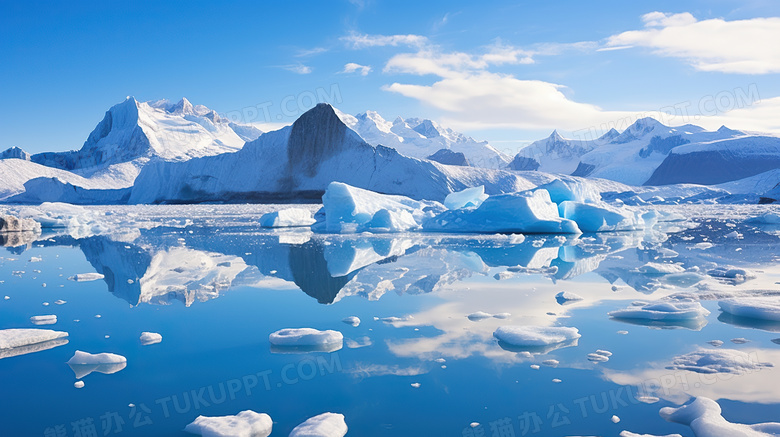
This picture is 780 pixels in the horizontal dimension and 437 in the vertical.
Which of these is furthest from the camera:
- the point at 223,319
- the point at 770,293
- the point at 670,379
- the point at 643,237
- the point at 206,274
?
the point at 643,237

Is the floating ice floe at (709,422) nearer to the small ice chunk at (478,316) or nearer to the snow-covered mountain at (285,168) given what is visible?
the small ice chunk at (478,316)

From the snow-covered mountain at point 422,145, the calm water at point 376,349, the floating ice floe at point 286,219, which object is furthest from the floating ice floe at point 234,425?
the snow-covered mountain at point 422,145

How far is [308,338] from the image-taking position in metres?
2.99

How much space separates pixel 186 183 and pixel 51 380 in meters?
30.6

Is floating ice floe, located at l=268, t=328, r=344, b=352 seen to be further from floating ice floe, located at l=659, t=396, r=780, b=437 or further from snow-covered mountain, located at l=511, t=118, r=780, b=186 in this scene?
snow-covered mountain, located at l=511, t=118, r=780, b=186

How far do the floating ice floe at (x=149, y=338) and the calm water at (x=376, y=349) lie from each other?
0.21ft

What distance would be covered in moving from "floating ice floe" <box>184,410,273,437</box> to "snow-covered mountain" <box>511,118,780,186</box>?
85.4m

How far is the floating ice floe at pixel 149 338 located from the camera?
121 inches

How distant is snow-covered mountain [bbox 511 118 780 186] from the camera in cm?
7606

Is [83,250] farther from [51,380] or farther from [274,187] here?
[274,187]

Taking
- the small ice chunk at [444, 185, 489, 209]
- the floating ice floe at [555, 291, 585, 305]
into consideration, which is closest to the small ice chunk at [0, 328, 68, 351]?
the floating ice floe at [555, 291, 585, 305]

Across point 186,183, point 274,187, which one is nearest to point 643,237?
point 274,187

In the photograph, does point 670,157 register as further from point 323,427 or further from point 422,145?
point 323,427

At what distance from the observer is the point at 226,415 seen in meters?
2.09
